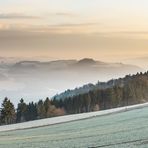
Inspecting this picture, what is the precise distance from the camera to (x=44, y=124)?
339 ft

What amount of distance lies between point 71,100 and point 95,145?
137 meters

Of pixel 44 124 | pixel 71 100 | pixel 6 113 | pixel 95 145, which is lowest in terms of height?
pixel 95 145

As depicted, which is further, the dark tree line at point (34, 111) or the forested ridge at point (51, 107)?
the dark tree line at point (34, 111)

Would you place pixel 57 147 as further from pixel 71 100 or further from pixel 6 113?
pixel 71 100

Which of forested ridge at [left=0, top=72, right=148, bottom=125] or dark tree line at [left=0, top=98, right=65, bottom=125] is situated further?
dark tree line at [left=0, top=98, right=65, bottom=125]

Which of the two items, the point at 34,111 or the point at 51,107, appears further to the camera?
the point at 51,107

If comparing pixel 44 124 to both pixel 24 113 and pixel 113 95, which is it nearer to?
pixel 24 113

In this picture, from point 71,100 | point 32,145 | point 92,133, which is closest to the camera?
point 32,145

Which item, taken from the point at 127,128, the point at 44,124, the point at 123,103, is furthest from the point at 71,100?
the point at 127,128

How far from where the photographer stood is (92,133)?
71625mm

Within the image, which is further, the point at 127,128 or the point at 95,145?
the point at 127,128

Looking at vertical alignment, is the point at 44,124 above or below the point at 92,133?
above

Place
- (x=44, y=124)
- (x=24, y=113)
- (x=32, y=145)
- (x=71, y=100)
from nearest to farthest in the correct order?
(x=32, y=145) → (x=44, y=124) → (x=24, y=113) → (x=71, y=100)

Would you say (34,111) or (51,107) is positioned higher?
(51,107)
